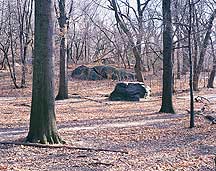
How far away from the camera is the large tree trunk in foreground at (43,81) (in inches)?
385

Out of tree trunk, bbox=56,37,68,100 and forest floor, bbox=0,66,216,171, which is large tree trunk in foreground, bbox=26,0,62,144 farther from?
tree trunk, bbox=56,37,68,100

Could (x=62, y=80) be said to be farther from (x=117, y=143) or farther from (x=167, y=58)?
(x=117, y=143)

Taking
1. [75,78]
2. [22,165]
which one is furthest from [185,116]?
[75,78]

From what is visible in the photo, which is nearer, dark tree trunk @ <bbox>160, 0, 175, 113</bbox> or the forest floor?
the forest floor

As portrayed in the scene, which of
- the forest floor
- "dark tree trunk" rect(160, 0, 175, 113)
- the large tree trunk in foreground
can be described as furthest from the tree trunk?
the large tree trunk in foreground

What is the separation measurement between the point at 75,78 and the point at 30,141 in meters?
31.1

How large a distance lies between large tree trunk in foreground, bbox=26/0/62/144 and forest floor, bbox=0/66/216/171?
564 mm

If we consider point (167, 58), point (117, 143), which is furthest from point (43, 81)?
point (167, 58)

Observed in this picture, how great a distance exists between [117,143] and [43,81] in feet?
8.18

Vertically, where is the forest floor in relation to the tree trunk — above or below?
below

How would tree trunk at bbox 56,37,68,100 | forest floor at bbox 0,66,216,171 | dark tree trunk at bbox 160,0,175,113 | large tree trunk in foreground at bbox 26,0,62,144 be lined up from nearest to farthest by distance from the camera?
forest floor at bbox 0,66,216,171, large tree trunk in foreground at bbox 26,0,62,144, dark tree trunk at bbox 160,0,175,113, tree trunk at bbox 56,37,68,100

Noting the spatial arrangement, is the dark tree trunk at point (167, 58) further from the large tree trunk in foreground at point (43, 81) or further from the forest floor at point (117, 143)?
the large tree trunk in foreground at point (43, 81)

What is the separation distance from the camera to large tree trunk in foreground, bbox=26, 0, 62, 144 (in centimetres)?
979

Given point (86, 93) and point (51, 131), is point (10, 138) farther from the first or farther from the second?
point (86, 93)
